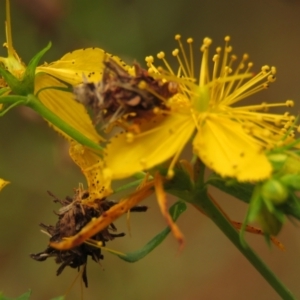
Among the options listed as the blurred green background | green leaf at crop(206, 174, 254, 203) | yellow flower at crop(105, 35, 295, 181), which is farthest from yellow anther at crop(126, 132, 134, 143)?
the blurred green background

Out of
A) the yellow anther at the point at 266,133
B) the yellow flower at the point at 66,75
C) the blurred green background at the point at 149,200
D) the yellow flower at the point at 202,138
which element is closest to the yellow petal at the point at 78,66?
the yellow flower at the point at 66,75

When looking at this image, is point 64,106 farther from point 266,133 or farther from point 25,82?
point 266,133

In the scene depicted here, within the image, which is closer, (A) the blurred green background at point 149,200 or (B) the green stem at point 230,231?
(B) the green stem at point 230,231

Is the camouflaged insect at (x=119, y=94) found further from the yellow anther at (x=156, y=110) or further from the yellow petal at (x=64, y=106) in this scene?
the yellow petal at (x=64, y=106)

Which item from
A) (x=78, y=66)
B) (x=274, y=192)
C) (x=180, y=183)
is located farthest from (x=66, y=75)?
(x=274, y=192)

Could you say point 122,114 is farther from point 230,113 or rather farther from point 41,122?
point 41,122

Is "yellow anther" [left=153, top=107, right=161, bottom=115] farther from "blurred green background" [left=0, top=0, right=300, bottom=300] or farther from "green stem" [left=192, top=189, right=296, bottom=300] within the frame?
"blurred green background" [left=0, top=0, right=300, bottom=300]

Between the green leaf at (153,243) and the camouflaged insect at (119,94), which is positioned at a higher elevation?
the camouflaged insect at (119,94)

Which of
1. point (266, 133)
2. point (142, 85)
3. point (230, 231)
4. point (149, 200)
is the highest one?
point (142, 85)
